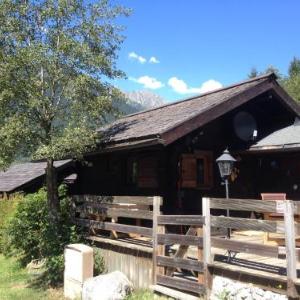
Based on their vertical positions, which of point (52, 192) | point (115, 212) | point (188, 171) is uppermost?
point (188, 171)

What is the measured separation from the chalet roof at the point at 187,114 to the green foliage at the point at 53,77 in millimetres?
981

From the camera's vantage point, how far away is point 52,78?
36.8ft

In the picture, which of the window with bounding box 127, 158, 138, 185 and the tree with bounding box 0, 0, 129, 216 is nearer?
the tree with bounding box 0, 0, 129, 216

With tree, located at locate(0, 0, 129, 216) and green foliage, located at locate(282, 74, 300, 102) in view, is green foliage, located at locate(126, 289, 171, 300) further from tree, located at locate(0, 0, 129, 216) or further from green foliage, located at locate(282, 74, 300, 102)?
green foliage, located at locate(282, 74, 300, 102)

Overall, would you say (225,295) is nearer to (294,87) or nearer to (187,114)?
(187,114)

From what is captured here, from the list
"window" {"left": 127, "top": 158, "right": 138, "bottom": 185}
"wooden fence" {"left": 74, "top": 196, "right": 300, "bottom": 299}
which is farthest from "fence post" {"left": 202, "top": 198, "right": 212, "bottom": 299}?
"window" {"left": 127, "top": 158, "right": 138, "bottom": 185}

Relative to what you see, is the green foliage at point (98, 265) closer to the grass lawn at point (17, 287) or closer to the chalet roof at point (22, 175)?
the grass lawn at point (17, 287)

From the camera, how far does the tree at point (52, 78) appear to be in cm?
1055

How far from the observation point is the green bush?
11234 mm

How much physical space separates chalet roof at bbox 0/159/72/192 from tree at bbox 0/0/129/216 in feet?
33.6

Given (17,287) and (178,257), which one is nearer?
(178,257)

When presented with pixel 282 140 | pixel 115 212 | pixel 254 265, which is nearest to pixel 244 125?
pixel 282 140

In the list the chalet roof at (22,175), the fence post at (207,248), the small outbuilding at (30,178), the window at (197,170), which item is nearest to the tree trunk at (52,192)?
the window at (197,170)

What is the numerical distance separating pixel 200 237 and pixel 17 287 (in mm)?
5706
